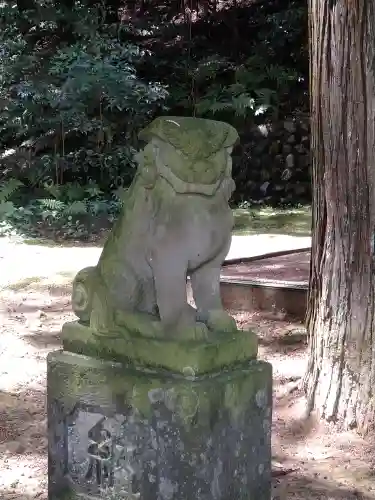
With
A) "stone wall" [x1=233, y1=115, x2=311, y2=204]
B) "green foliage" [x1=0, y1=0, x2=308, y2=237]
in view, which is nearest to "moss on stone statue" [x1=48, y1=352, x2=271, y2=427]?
"green foliage" [x1=0, y1=0, x2=308, y2=237]

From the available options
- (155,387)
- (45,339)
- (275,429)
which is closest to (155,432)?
(155,387)

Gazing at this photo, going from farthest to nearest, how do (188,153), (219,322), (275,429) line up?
1. (275,429)
2. (219,322)
3. (188,153)

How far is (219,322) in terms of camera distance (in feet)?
8.98

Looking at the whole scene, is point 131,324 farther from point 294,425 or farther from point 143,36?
point 143,36

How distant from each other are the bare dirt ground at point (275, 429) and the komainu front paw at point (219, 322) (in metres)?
1.17

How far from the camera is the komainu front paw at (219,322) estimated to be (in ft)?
8.98

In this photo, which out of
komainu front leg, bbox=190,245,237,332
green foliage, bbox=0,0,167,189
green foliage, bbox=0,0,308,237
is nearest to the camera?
komainu front leg, bbox=190,245,237,332

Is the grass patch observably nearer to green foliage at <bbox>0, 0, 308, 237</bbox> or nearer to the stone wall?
the stone wall

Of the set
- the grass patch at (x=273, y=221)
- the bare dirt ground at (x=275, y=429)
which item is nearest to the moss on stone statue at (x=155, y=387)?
the bare dirt ground at (x=275, y=429)

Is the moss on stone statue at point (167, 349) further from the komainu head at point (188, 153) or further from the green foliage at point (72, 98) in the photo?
the green foliage at point (72, 98)

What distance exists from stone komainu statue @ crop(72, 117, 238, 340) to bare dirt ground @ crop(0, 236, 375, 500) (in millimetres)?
1277

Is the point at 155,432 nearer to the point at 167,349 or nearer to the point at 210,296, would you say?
the point at 167,349

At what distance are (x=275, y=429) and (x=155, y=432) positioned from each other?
180 cm

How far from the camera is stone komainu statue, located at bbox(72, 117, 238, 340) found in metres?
2.57
